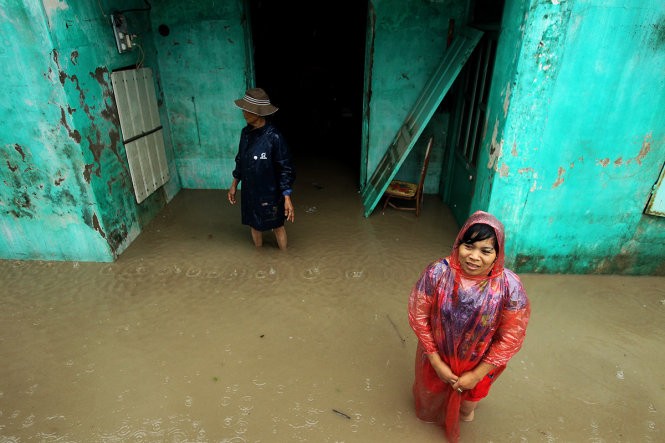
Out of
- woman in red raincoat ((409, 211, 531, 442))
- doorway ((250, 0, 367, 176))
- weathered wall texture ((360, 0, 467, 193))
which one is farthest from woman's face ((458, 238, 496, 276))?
doorway ((250, 0, 367, 176))

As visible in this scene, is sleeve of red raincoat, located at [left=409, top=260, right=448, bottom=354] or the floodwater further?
the floodwater

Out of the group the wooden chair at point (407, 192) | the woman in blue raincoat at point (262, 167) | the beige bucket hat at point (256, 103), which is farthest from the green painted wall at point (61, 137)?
the wooden chair at point (407, 192)

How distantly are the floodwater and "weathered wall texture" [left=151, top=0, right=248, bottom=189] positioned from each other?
143cm

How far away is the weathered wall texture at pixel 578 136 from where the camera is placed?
2926 mm

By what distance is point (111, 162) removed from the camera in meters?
3.95

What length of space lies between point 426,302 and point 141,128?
394 cm

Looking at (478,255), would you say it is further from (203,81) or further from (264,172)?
(203,81)

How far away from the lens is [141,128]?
446cm

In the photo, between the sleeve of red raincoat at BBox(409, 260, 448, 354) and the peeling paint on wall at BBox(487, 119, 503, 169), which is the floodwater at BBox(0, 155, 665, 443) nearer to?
the sleeve of red raincoat at BBox(409, 260, 448, 354)

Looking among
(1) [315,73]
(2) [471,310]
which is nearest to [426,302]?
(2) [471,310]

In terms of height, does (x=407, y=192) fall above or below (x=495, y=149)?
below

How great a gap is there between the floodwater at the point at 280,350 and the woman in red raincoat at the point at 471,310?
27.3 inches

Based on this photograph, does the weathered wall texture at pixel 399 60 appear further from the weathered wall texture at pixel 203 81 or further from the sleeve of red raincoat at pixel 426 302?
the sleeve of red raincoat at pixel 426 302

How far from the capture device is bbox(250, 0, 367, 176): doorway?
286 inches
